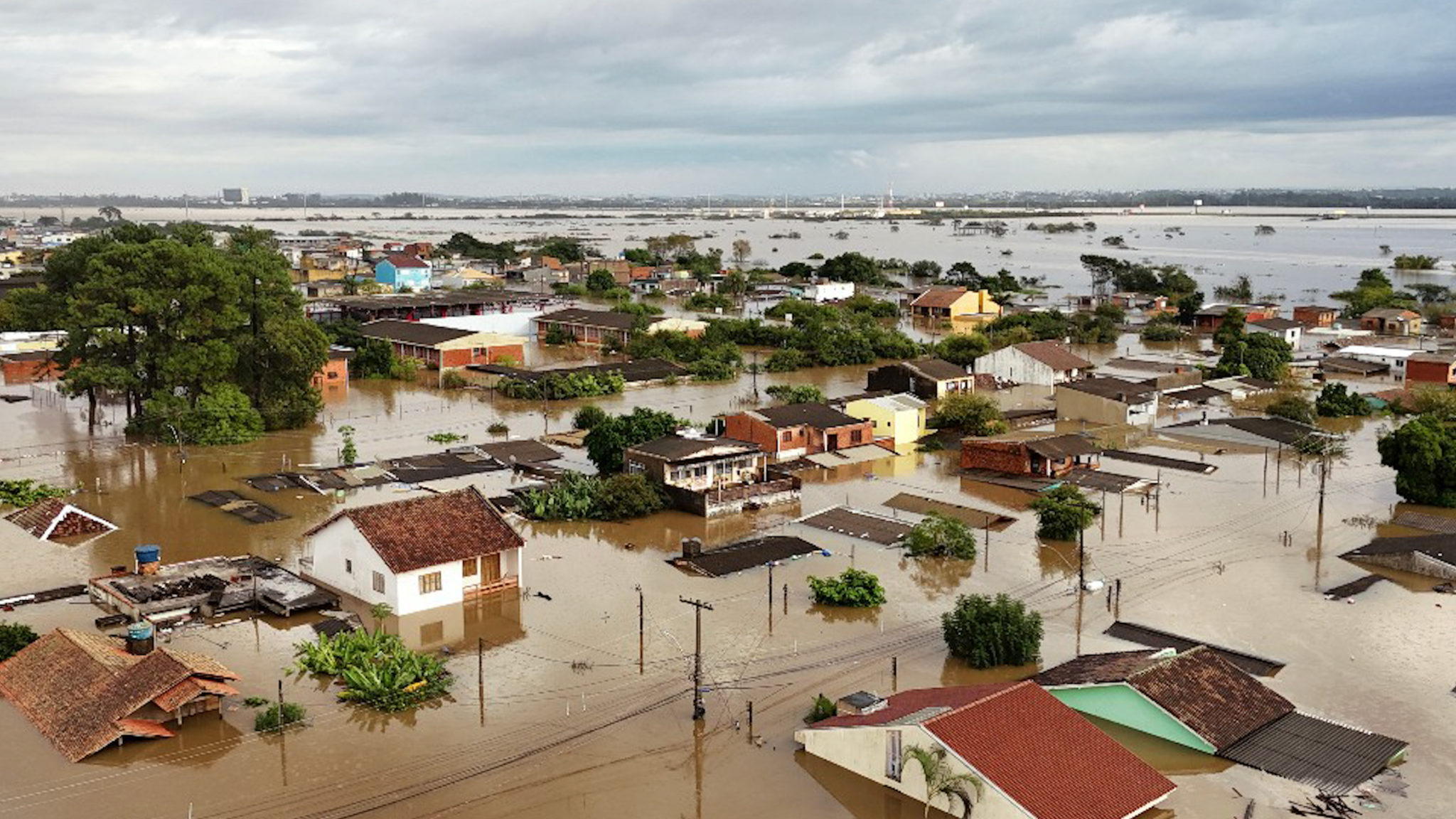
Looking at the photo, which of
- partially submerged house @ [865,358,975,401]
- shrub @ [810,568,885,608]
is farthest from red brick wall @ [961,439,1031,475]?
shrub @ [810,568,885,608]

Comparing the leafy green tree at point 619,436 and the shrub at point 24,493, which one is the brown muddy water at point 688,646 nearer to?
the shrub at point 24,493

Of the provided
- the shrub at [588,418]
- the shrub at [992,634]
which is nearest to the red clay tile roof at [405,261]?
the shrub at [588,418]

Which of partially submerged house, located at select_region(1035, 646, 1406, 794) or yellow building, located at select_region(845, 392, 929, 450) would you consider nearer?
partially submerged house, located at select_region(1035, 646, 1406, 794)

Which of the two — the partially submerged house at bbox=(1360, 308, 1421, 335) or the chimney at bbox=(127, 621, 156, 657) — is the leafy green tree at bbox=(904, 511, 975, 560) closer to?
the chimney at bbox=(127, 621, 156, 657)

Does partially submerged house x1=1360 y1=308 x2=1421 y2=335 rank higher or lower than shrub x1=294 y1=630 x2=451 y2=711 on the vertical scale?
higher

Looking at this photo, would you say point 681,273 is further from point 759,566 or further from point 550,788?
point 550,788

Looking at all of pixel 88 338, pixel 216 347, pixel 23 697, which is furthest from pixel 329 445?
pixel 23 697

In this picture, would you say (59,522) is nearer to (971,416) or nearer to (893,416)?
(893,416)

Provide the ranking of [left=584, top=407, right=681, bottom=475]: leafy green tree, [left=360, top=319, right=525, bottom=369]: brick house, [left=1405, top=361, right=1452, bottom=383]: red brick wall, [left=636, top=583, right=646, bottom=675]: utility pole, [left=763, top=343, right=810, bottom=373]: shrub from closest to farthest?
[left=636, top=583, right=646, bottom=675]: utility pole < [left=584, top=407, right=681, bottom=475]: leafy green tree < [left=1405, top=361, right=1452, bottom=383]: red brick wall < [left=360, top=319, right=525, bottom=369]: brick house < [left=763, top=343, right=810, bottom=373]: shrub
